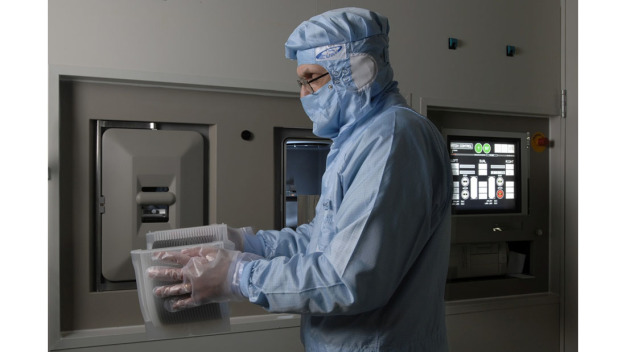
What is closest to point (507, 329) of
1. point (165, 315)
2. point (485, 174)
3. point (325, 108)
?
point (485, 174)

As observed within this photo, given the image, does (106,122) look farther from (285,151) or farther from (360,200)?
(360,200)

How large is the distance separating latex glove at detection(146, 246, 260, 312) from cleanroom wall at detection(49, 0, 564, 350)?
68cm

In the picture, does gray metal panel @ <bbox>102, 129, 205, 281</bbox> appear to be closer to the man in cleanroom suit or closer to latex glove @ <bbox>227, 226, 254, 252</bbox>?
latex glove @ <bbox>227, 226, 254, 252</bbox>

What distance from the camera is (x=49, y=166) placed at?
1562mm

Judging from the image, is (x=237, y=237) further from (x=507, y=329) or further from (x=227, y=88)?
(x=507, y=329)

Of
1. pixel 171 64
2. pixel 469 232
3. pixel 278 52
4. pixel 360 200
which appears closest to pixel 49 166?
pixel 171 64

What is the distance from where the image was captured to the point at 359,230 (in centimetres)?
94

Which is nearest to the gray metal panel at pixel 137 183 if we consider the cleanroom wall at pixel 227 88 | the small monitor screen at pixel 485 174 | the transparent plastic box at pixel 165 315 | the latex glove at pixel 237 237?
the cleanroom wall at pixel 227 88

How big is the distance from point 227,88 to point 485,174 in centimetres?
130

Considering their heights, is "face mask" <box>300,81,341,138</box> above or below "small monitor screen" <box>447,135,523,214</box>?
above

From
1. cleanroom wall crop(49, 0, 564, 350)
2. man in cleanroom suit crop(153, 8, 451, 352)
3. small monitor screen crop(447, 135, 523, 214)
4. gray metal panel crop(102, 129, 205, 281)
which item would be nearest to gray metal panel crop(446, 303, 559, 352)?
cleanroom wall crop(49, 0, 564, 350)

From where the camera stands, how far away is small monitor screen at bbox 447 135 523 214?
225 centimetres

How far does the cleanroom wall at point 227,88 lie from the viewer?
5.33 ft

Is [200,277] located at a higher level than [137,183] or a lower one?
lower
